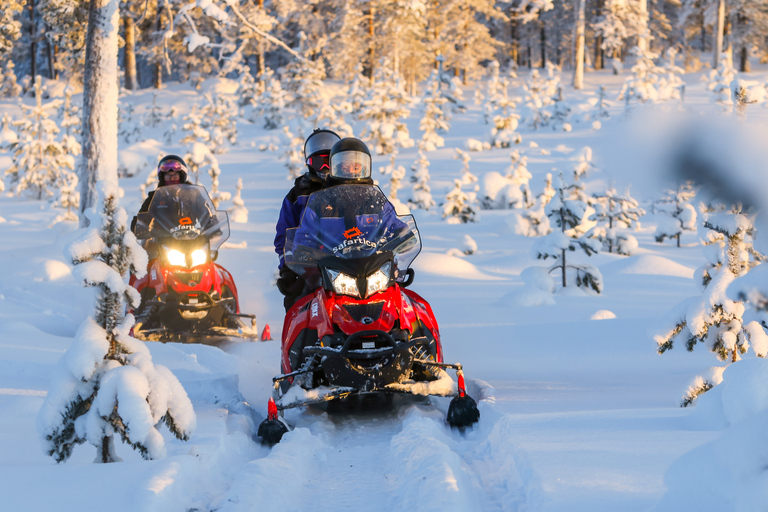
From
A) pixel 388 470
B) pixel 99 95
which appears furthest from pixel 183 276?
pixel 388 470

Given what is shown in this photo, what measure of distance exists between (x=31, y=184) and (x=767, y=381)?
26368 millimetres

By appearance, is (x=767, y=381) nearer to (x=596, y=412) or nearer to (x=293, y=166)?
(x=596, y=412)

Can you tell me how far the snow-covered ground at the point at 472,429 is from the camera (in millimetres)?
3166

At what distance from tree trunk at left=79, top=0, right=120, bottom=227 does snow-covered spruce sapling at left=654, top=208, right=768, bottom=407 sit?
8.03 metres

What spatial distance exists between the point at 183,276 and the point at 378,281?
4.06 metres

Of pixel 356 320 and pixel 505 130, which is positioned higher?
pixel 505 130

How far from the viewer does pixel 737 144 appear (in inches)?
76.4

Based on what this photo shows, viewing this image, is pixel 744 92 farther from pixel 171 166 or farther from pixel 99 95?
pixel 99 95

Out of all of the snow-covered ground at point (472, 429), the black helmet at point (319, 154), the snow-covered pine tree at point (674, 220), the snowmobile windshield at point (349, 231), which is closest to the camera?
the snow-covered ground at point (472, 429)

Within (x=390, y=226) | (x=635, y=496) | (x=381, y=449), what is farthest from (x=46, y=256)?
(x=635, y=496)

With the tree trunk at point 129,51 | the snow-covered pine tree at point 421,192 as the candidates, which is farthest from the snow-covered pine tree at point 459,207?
the tree trunk at point 129,51

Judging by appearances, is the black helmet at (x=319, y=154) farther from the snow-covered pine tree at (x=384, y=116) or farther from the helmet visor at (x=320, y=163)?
the snow-covered pine tree at (x=384, y=116)

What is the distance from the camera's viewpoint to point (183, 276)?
885 centimetres

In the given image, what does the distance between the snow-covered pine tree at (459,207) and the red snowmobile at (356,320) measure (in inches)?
515
